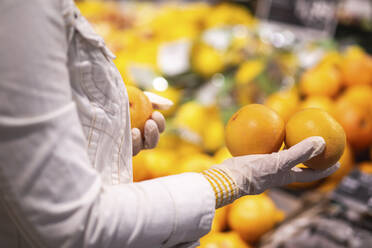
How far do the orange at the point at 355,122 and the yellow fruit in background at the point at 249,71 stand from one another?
52 cm

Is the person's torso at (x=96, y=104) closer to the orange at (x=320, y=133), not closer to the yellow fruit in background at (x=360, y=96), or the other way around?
the orange at (x=320, y=133)

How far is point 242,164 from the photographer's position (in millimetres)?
751

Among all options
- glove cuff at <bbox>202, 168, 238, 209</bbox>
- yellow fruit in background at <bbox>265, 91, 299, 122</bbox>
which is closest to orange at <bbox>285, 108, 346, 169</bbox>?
glove cuff at <bbox>202, 168, 238, 209</bbox>

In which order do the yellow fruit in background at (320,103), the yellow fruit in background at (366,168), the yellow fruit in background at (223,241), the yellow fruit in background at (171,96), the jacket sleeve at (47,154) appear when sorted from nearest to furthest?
1. the jacket sleeve at (47,154)
2. the yellow fruit in background at (223,241)
3. the yellow fruit in background at (366,168)
4. the yellow fruit in background at (320,103)
5. the yellow fruit in background at (171,96)

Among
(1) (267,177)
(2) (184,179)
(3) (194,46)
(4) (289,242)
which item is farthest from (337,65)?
(2) (184,179)

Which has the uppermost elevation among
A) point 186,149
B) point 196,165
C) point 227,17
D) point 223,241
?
point 227,17

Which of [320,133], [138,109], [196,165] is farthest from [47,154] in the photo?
[196,165]

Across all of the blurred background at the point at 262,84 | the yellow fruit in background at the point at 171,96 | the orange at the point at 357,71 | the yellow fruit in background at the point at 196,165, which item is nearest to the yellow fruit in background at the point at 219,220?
the blurred background at the point at 262,84

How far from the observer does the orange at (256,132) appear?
31.5 inches

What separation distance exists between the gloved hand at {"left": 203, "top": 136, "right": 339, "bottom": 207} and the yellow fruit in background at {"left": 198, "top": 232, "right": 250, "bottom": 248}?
0.59 m

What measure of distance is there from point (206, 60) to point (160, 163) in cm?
104

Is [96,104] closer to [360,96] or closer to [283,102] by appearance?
[283,102]

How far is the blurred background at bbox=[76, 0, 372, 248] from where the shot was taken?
136cm

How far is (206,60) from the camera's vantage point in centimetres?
222
